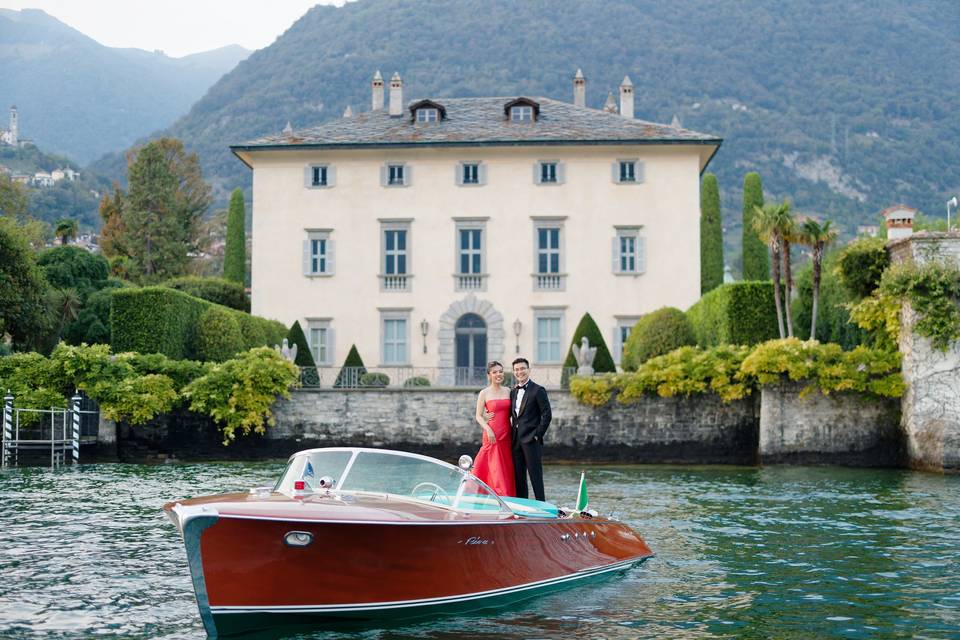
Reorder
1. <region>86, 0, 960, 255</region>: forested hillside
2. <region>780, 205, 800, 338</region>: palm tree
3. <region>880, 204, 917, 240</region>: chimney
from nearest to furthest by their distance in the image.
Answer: <region>880, 204, 917, 240</region>: chimney
<region>780, 205, 800, 338</region>: palm tree
<region>86, 0, 960, 255</region>: forested hillside

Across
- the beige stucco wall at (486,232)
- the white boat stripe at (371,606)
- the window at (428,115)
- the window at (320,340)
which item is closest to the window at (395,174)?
the beige stucco wall at (486,232)

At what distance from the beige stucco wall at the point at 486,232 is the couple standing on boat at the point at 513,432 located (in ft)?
91.6

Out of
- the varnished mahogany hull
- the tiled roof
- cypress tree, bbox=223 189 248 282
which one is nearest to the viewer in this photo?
the varnished mahogany hull

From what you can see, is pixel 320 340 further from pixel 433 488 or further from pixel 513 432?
pixel 433 488

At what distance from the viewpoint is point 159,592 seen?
1026 cm

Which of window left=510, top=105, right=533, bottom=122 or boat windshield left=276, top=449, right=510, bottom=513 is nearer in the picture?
boat windshield left=276, top=449, right=510, bottom=513

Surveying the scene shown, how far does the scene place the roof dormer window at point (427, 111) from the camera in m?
41.5

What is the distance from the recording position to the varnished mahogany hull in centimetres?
811

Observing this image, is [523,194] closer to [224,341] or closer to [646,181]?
[646,181]

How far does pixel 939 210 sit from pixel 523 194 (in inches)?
2566

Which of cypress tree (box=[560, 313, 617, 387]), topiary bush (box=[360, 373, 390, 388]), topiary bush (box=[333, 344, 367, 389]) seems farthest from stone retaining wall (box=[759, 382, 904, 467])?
topiary bush (box=[333, 344, 367, 389])

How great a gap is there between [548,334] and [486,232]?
4.39m

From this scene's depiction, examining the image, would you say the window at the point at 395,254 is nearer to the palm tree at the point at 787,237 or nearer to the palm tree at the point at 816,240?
the palm tree at the point at 787,237

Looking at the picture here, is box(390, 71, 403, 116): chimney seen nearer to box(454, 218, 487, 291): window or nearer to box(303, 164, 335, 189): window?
box(303, 164, 335, 189): window
